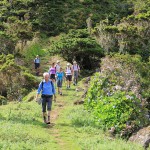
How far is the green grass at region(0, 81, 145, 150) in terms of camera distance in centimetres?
984

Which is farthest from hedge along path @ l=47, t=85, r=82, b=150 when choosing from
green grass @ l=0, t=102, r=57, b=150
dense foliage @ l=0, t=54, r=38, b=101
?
dense foliage @ l=0, t=54, r=38, b=101

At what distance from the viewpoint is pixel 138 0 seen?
165ft

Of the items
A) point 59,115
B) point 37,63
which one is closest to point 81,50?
point 37,63

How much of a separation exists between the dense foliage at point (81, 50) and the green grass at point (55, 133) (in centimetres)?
1390

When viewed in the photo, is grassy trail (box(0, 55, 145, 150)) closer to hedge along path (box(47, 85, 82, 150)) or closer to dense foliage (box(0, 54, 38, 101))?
hedge along path (box(47, 85, 82, 150))

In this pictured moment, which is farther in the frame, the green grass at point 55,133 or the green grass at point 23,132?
the green grass at point 55,133

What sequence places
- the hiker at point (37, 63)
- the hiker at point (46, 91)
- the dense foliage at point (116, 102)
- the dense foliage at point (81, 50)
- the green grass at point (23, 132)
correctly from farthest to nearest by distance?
the dense foliage at point (81, 50)
the hiker at point (37, 63)
the hiker at point (46, 91)
the dense foliage at point (116, 102)
the green grass at point (23, 132)

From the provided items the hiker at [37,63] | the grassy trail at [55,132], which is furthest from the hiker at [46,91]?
the hiker at [37,63]

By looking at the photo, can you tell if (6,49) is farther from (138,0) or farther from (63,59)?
(138,0)

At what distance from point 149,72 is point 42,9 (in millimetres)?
26458

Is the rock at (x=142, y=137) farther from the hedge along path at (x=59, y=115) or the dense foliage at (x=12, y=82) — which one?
the dense foliage at (x=12, y=82)

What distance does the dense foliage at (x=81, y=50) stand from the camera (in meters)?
29.2

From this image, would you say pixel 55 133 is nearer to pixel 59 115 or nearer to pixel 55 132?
pixel 55 132

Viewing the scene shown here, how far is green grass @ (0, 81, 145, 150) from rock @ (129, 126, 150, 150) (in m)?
0.44
